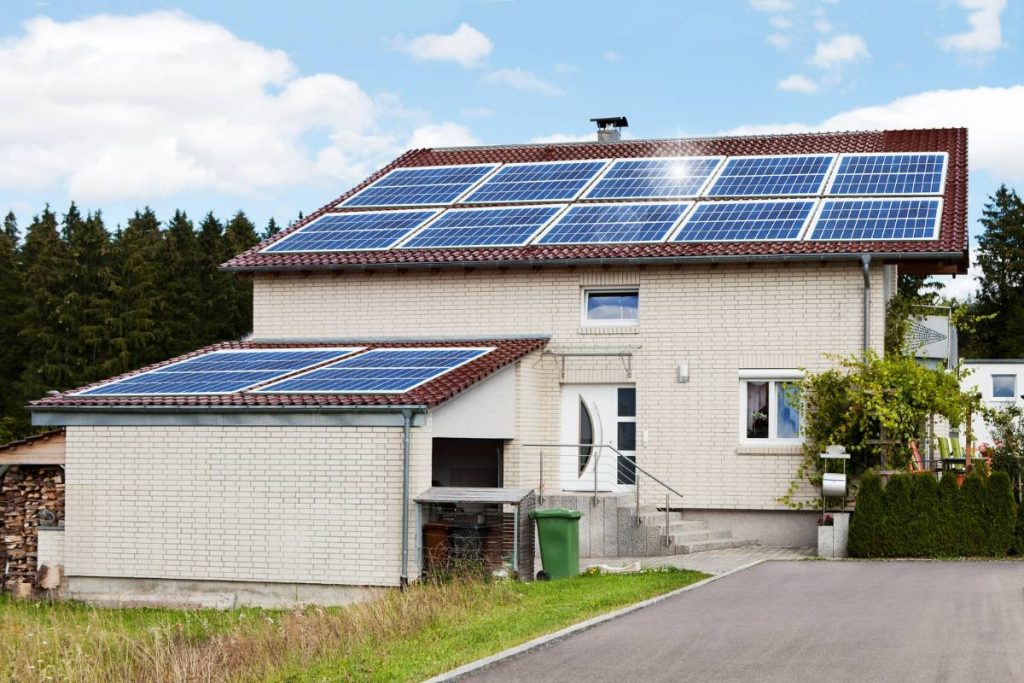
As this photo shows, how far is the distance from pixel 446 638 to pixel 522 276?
41.7 feet

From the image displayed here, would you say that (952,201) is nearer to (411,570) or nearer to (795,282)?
(795,282)

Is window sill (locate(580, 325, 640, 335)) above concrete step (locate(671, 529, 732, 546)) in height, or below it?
above

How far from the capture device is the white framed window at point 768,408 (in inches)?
934

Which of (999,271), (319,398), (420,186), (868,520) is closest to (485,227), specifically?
(420,186)

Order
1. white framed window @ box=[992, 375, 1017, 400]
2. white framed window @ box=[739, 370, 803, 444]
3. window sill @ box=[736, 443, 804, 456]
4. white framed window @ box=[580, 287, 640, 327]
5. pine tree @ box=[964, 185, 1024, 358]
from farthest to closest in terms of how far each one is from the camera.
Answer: pine tree @ box=[964, 185, 1024, 358], white framed window @ box=[992, 375, 1017, 400], white framed window @ box=[580, 287, 640, 327], white framed window @ box=[739, 370, 803, 444], window sill @ box=[736, 443, 804, 456]

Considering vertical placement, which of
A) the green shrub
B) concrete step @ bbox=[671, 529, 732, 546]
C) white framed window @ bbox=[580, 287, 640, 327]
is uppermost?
white framed window @ bbox=[580, 287, 640, 327]

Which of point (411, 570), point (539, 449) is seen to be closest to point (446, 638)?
point (411, 570)

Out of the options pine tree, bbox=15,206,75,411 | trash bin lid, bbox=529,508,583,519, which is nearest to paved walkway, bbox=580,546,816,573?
trash bin lid, bbox=529,508,583,519

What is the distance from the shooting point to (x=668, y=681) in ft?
35.2

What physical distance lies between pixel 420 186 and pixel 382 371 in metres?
9.14

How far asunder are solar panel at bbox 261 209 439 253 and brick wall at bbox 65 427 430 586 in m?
6.67

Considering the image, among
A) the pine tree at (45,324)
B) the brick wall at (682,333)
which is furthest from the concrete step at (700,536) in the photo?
the pine tree at (45,324)

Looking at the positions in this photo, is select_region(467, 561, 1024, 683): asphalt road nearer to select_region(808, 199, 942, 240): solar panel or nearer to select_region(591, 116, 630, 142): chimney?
select_region(808, 199, 942, 240): solar panel

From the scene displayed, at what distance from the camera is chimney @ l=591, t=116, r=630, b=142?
3356 centimetres
